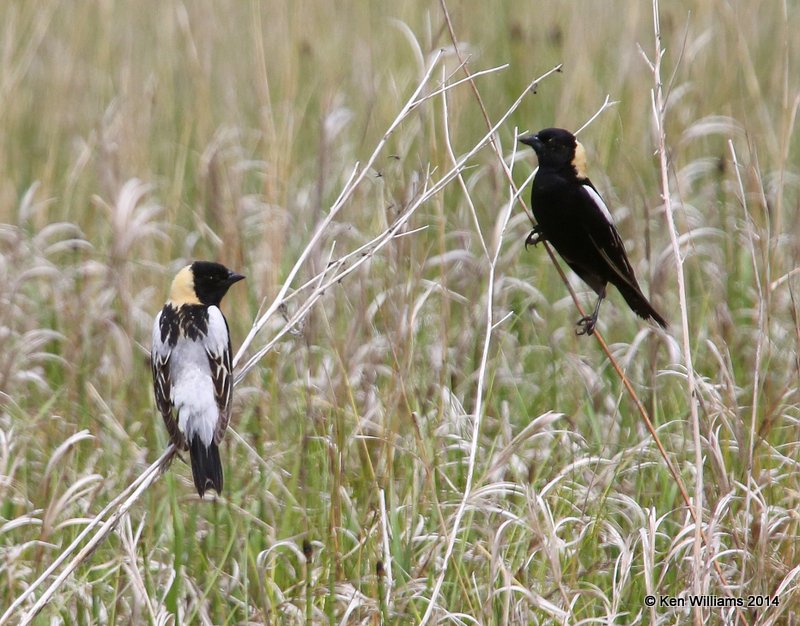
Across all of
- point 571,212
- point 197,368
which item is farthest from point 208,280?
point 571,212

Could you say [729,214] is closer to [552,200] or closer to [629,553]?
[552,200]

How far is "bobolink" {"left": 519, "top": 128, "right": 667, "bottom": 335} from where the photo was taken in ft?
9.87

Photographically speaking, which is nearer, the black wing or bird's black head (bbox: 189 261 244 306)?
the black wing

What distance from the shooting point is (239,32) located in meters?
6.63

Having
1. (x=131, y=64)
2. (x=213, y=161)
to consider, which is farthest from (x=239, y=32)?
(x=213, y=161)

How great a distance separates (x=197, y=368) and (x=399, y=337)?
0.64m

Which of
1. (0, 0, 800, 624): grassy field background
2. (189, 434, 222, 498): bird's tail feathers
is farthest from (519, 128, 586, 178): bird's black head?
(189, 434, 222, 498): bird's tail feathers

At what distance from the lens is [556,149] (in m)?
3.07

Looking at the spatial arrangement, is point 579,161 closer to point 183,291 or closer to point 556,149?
point 556,149

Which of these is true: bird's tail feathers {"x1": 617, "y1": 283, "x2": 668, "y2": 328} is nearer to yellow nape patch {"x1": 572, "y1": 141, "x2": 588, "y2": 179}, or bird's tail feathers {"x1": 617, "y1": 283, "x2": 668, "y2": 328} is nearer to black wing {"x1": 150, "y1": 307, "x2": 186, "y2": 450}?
yellow nape patch {"x1": 572, "y1": 141, "x2": 588, "y2": 179}

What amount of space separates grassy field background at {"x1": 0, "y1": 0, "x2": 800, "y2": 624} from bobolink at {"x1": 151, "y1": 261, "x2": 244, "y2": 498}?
19cm

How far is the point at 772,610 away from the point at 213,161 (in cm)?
266

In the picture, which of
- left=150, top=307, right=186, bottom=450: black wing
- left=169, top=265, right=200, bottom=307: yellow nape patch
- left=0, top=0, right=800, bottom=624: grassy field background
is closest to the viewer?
left=0, top=0, right=800, bottom=624: grassy field background

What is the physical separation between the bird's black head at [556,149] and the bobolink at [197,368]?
40.5 inches
